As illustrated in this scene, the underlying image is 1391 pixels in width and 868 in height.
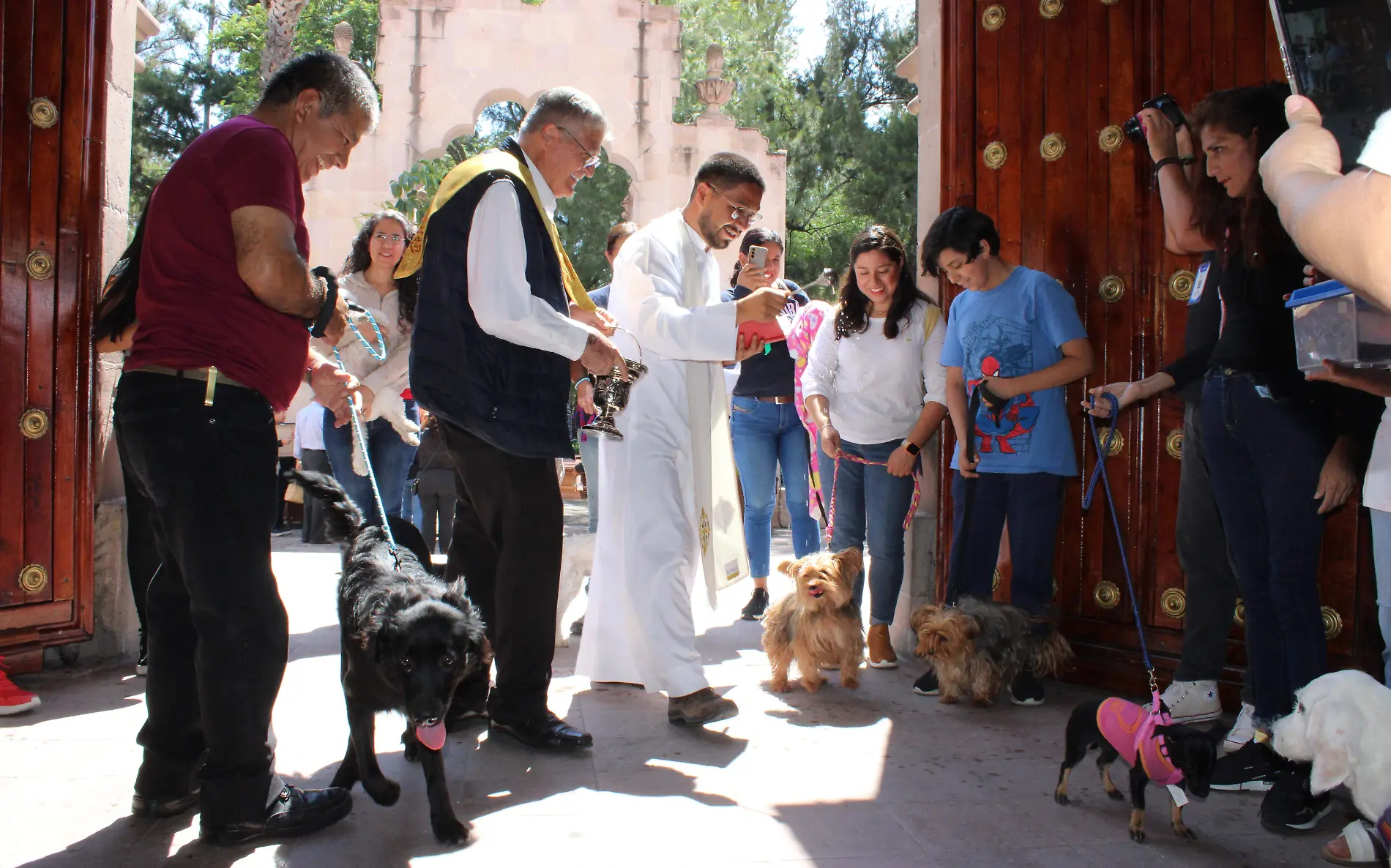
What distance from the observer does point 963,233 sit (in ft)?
14.3

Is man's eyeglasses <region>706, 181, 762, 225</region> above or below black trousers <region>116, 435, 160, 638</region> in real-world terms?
above

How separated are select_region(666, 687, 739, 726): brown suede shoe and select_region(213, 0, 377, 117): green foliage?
86.9 feet

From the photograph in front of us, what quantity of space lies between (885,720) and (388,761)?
1.85 meters

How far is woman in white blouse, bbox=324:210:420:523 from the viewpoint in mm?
4891

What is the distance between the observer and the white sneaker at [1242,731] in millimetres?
3427

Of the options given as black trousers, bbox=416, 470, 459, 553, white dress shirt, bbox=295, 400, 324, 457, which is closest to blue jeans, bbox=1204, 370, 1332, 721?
black trousers, bbox=416, 470, 459, 553

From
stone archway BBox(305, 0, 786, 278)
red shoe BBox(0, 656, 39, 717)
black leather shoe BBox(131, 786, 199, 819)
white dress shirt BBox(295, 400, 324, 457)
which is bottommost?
black leather shoe BBox(131, 786, 199, 819)

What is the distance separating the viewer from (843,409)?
501cm

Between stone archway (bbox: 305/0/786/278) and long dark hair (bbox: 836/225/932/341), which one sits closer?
long dark hair (bbox: 836/225/932/341)

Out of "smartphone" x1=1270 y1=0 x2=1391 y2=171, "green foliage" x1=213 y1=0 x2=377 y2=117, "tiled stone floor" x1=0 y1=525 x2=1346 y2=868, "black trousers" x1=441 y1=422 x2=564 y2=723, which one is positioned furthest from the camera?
"green foliage" x1=213 y1=0 x2=377 y2=117

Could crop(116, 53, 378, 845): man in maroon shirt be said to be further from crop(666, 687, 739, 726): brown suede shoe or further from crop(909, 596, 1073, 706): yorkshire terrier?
crop(909, 596, 1073, 706): yorkshire terrier

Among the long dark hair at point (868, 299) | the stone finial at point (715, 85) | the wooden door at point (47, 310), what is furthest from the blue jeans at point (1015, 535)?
the stone finial at point (715, 85)

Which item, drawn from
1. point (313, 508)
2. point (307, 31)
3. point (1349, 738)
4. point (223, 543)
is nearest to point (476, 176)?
point (223, 543)

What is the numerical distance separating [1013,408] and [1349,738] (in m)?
2.14
